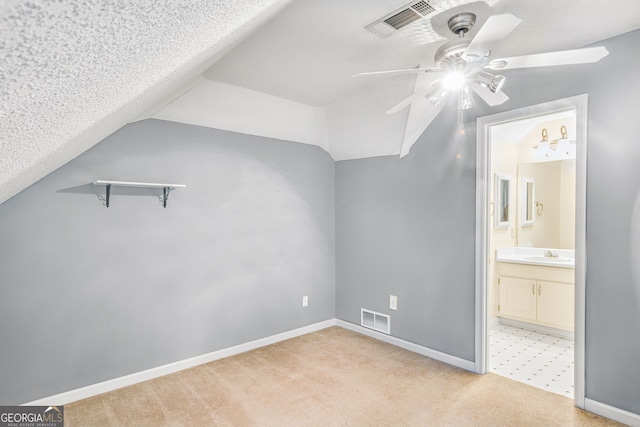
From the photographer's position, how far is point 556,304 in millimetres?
3449

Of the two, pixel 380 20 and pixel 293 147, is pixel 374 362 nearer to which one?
pixel 293 147

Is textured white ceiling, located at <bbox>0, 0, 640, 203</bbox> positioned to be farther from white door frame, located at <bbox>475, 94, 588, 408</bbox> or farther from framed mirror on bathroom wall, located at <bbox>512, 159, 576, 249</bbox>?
framed mirror on bathroom wall, located at <bbox>512, 159, 576, 249</bbox>

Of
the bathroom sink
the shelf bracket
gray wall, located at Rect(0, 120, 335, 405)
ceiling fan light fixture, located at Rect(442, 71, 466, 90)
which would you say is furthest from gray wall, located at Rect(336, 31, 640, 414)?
the shelf bracket

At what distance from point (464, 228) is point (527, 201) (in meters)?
1.83

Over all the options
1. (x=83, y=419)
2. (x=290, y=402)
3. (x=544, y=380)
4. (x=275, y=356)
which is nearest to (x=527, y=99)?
(x=544, y=380)

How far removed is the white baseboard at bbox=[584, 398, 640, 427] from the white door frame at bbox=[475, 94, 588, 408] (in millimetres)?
44

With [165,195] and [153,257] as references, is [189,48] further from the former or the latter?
[153,257]

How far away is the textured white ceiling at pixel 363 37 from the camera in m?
1.75

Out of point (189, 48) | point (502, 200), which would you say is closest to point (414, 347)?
point (502, 200)

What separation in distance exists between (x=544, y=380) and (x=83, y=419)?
3329 mm

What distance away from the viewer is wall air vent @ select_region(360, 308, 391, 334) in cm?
345

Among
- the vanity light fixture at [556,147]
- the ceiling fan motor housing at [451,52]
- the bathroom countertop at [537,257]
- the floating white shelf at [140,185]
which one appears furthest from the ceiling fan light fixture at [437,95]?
the vanity light fixture at [556,147]

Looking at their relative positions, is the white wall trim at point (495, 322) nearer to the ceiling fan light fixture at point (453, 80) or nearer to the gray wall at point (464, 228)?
the gray wall at point (464, 228)

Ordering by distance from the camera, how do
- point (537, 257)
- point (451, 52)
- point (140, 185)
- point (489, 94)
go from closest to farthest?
point (451, 52) → point (489, 94) → point (140, 185) → point (537, 257)
